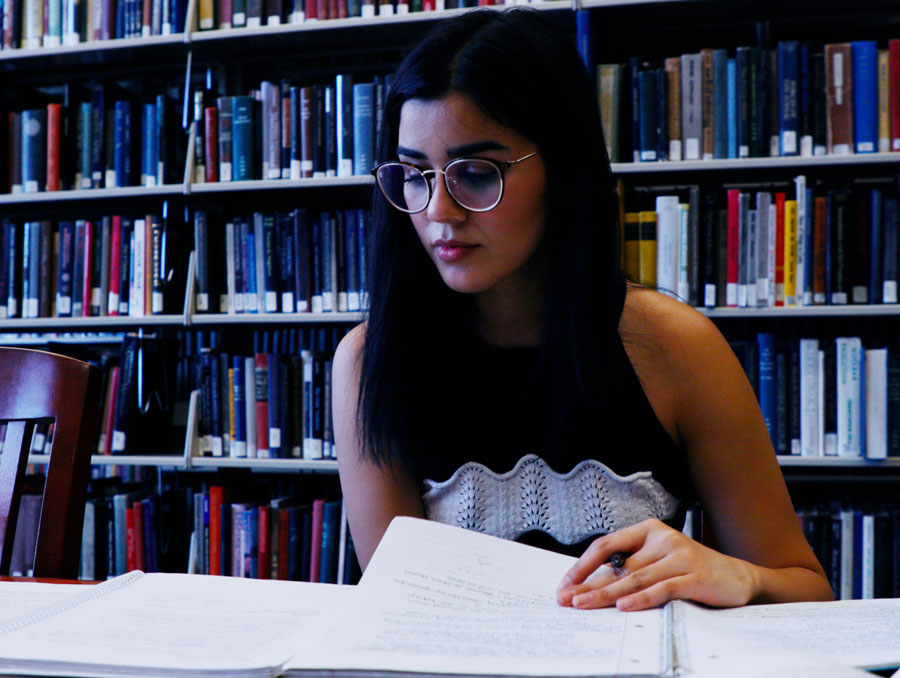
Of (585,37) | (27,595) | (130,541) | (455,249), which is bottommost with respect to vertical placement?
(130,541)

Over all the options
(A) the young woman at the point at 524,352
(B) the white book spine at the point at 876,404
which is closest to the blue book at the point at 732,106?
(B) the white book spine at the point at 876,404

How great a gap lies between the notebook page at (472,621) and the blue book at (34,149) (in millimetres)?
1989

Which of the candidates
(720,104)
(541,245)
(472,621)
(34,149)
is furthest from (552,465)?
(34,149)

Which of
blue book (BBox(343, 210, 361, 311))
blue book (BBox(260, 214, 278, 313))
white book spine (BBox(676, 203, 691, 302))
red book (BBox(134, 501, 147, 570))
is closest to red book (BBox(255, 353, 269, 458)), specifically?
blue book (BBox(260, 214, 278, 313))

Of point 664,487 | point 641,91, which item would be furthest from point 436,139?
point 641,91

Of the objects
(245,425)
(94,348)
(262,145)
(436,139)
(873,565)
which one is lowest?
(873,565)

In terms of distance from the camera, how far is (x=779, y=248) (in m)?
1.81

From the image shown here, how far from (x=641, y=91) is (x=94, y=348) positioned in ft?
5.50

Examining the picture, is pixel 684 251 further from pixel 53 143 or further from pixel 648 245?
pixel 53 143

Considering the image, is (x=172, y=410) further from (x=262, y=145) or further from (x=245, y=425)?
(x=262, y=145)

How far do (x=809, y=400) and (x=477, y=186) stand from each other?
46.8 inches

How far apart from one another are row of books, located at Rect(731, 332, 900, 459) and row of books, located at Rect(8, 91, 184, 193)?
1.53 meters

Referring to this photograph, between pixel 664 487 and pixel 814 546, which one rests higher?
pixel 664 487

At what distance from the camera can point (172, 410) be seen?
7.29 ft
